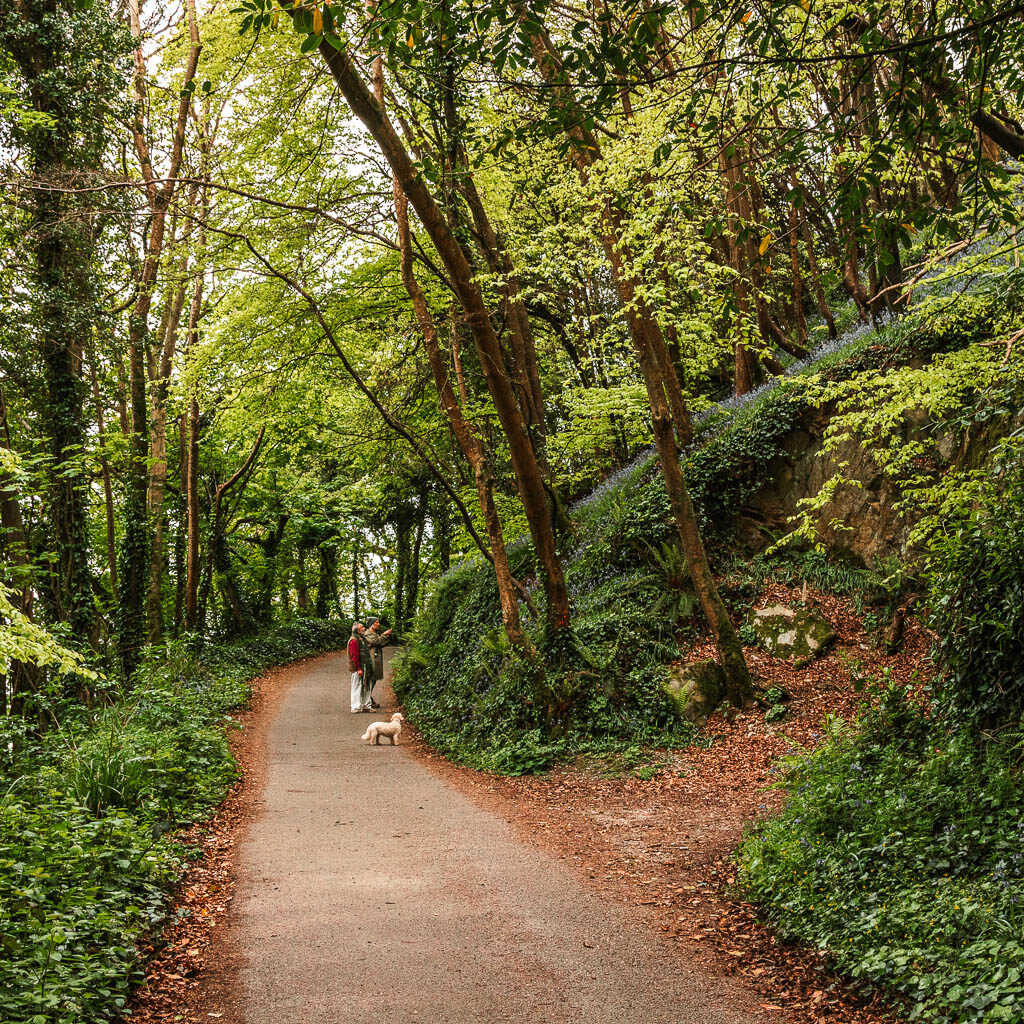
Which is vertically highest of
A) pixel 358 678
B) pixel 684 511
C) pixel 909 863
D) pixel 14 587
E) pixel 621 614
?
pixel 14 587

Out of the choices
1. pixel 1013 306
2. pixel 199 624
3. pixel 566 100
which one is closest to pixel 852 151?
pixel 1013 306

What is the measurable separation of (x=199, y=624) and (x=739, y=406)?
1518 centimetres

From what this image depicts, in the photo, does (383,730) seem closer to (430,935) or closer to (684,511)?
(684,511)

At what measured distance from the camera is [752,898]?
5.61 m

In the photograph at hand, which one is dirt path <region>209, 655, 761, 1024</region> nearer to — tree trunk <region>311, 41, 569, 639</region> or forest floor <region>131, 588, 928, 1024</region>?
forest floor <region>131, 588, 928, 1024</region>

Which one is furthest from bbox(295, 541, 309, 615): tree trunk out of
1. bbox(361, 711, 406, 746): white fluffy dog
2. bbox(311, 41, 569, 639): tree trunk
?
bbox(311, 41, 569, 639): tree trunk

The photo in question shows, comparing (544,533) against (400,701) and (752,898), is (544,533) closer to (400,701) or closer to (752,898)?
(752,898)

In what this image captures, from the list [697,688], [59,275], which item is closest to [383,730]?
[697,688]

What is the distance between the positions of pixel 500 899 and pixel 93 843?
9.96 feet

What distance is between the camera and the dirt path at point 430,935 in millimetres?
4340

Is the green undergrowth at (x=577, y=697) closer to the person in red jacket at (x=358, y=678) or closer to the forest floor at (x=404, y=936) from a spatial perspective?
the person in red jacket at (x=358, y=678)

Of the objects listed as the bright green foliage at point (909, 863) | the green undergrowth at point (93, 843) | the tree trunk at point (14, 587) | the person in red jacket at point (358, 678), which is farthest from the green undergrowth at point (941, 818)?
the person in red jacket at point (358, 678)

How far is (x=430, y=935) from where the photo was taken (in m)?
5.26

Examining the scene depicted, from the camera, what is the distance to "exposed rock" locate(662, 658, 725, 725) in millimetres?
10497
